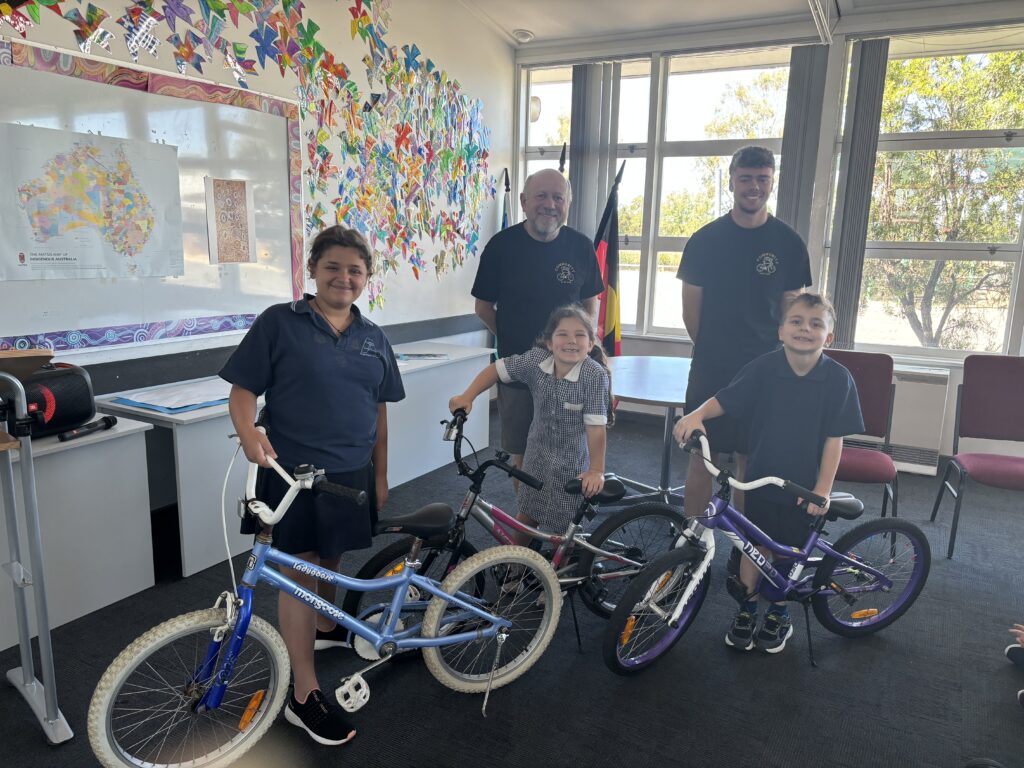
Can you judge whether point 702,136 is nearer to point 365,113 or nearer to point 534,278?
point 365,113

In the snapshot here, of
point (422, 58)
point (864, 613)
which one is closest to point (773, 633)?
point (864, 613)

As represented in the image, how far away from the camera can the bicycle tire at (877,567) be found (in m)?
2.27

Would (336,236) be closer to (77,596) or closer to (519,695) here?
(519,695)

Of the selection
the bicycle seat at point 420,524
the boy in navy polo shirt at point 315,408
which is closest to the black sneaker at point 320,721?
the boy in navy polo shirt at point 315,408

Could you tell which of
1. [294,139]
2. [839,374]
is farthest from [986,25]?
[294,139]

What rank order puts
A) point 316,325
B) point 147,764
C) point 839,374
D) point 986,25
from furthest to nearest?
point 986,25 → point 839,374 → point 316,325 → point 147,764

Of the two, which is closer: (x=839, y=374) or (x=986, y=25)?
(x=839, y=374)

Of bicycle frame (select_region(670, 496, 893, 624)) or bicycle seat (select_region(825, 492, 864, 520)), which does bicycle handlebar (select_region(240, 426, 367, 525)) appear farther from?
bicycle seat (select_region(825, 492, 864, 520))

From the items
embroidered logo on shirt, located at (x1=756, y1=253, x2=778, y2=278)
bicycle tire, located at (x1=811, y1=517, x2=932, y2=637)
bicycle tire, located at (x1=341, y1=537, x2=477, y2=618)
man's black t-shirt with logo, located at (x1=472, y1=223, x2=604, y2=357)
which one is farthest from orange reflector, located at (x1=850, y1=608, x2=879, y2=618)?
man's black t-shirt with logo, located at (x1=472, y1=223, x2=604, y2=357)

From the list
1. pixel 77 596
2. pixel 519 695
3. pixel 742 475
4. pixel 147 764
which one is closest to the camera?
pixel 147 764

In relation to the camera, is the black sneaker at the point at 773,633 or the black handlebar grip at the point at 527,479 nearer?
the black handlebar grip at the point at 527,479

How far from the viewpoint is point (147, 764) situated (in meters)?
1.56

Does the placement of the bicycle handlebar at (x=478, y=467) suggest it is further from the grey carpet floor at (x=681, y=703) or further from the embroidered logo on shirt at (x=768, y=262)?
the embroidered logo on shirt at (x=768, y=262)

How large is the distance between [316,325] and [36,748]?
4.21ft
